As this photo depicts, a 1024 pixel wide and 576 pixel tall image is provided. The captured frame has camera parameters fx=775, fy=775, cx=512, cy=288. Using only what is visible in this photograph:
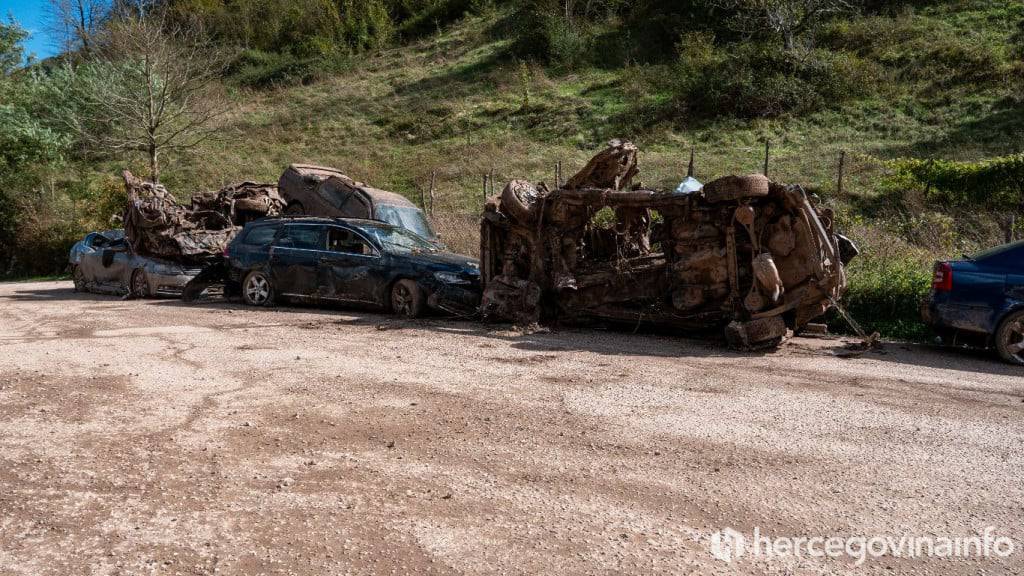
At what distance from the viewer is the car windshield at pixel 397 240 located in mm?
13133

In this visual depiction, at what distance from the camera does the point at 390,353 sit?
30.2 feet

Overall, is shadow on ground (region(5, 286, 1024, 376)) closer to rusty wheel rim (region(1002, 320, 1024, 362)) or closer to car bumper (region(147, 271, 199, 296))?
rusty wheel rim (region(1002, 320, 1024, 362))

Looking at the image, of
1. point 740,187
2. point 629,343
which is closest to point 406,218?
point 629,343

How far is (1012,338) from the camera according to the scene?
9.19 meters

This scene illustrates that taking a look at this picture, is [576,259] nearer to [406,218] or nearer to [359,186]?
[406,218]

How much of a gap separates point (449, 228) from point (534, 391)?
483 inches

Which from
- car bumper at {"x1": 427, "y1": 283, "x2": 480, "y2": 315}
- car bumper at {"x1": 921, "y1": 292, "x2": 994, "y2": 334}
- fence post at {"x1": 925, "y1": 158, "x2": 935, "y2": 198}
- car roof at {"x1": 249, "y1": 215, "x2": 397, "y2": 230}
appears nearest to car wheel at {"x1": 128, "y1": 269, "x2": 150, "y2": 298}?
car roof at {"x1": 249, "y1": 215, "x2": 397, "y2": 230}

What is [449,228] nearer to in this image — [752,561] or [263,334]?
[263,334]

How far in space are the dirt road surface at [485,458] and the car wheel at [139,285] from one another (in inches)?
264

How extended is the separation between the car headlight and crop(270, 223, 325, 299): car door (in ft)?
7.82

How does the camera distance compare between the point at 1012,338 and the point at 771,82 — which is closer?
the point at 1012,338

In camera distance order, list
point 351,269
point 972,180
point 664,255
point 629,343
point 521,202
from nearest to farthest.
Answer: point 629,343, point 664,255, point 521,202, point 351,269, point 972,180

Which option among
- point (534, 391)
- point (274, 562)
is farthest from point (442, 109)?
point (274, 562)

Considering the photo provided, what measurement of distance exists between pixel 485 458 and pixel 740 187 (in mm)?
5869
